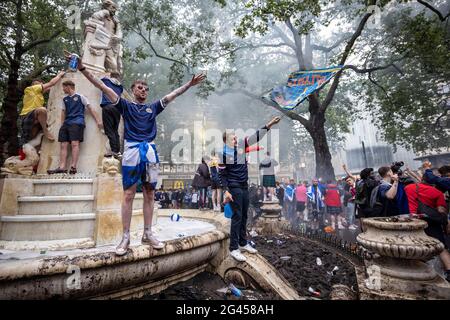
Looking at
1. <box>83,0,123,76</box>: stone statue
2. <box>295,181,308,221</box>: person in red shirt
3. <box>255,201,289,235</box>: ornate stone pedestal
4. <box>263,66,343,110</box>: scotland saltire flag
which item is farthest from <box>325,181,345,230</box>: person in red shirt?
<box>83,0,123,76</box>: stone statue

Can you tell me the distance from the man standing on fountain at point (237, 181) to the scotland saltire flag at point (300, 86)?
18.4 ft

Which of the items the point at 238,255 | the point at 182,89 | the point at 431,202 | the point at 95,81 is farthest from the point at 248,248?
the point at 431,202

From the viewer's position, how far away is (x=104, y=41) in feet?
17.4

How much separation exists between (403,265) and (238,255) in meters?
1.95

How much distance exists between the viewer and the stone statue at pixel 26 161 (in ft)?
12.0

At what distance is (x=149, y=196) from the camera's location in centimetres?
281

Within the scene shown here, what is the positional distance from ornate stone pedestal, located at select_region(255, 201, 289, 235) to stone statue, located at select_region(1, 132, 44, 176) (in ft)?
20.1

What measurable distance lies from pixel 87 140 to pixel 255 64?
2732cm

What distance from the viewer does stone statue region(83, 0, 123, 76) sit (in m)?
5.15

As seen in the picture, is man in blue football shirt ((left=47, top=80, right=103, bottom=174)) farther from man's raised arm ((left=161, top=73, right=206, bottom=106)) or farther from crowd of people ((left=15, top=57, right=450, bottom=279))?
man's raised arm ((left=161, top=73, right=206, bottom=106))

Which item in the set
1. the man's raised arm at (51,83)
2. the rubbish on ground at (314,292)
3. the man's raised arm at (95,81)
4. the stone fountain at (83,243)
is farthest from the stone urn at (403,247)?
the man's raised arm at (51,83)
